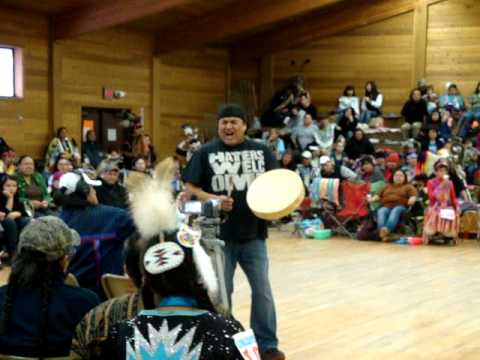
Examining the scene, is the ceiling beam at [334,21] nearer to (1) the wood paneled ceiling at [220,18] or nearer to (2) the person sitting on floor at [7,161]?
(1) the wood paneled ceiling at [220,18]

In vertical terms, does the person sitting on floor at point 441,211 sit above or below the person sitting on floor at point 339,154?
below

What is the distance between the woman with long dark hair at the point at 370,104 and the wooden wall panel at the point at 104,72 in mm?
3951

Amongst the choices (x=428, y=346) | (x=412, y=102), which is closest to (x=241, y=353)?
(x=428, y=346)

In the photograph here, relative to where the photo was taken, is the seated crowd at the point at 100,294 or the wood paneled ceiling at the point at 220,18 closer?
the seated crowd at the point at 100,294

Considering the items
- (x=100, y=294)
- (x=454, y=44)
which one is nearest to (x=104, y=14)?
(x=454, y=44)

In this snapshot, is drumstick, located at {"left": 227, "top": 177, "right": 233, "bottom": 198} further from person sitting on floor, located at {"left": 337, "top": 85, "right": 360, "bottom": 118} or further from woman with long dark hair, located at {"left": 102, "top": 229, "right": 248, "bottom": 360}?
person sitting on floor, located at {"left": 337, "top": 85, "right": 360, "bottom": 118}

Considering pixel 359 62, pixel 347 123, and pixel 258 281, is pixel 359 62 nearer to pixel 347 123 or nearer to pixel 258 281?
pixel 347 123

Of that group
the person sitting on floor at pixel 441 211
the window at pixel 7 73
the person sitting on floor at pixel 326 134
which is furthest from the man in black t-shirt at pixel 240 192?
A: the person sitting on floor at pixel 326 134

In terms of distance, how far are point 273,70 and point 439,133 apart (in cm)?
417

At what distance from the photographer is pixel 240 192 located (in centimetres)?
319

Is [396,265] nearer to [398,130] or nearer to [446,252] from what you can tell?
[446,252]

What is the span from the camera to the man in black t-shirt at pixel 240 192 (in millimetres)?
3176

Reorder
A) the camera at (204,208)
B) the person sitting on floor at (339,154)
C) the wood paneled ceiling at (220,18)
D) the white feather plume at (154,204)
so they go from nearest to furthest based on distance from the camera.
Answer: the white feather plume at (154,204) → the camera at (204,208) → the wood paneled ceiling at (220,18) → the person sitting on floor at (339,154)

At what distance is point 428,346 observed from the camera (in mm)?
3676
